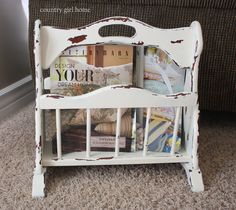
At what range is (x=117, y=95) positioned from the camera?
0.66 m

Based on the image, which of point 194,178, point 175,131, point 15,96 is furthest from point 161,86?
point 15,96

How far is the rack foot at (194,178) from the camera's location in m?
0.69

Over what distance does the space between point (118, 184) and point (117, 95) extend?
0.65 ft

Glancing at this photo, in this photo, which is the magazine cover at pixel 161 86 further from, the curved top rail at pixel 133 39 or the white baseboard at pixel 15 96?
the white baseboard at pixel 15 96

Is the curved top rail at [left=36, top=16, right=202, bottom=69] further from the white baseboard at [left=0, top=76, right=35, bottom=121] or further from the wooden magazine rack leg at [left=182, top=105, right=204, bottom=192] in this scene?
the white baseboard at [left=0, top=76, right=35, bottom=121]

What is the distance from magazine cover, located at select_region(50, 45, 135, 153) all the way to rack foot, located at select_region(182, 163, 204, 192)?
0.14 metres

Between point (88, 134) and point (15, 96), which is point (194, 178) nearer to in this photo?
point (88, 134)

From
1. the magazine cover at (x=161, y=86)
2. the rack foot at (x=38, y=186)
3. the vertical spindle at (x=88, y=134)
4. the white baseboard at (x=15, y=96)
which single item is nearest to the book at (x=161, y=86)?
the magazine cover at (x=161, y=86)

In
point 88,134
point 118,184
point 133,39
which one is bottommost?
point 118,184

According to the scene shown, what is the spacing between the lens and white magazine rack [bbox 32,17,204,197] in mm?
653

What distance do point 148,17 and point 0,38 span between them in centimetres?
49

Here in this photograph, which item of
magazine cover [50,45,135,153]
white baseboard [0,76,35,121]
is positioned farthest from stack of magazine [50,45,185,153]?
white baseboard [0,76,35,121]

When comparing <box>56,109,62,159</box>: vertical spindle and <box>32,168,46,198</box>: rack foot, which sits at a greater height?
A: <box>56,109,62,159</box>: vertical spindle

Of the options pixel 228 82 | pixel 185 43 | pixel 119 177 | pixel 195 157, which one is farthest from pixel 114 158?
pixel 228 82
